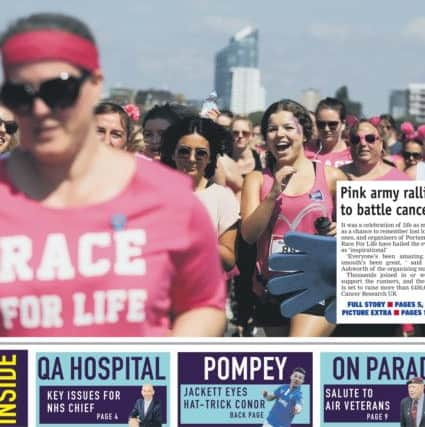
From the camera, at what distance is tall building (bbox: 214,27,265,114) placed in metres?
5.91

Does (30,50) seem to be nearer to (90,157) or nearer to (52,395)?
(90,157)

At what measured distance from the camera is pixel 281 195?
594cm

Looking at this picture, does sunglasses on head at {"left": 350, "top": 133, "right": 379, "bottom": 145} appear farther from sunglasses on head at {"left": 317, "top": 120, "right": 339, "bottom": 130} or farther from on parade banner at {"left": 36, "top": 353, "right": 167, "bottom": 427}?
on parade banner at {"left": 36, "top": 353, "right": 167, "bottom": 427}

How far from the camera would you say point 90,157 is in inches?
158

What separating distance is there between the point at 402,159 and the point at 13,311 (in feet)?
19.8

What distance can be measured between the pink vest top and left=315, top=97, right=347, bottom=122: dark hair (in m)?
2.46

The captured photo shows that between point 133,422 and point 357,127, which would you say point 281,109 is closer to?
point 357,127

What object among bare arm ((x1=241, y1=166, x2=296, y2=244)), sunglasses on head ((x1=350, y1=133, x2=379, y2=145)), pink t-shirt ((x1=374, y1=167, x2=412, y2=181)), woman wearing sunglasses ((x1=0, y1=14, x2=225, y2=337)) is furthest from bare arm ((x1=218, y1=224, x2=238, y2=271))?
sunglasses on head ((x1=350, y1=133, x2=379, y2=145))

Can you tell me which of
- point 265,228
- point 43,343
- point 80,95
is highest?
point 80,95

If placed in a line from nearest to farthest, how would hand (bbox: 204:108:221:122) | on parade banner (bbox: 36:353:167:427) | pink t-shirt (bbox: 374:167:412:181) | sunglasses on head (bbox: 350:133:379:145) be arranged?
on parade banner (bbox: 36:353:167:427) → hand (bbox: 204:108:221:122) → pink t-shirt (bbox: 374:167:412:181) → sunglasses on head (bbox: 350:133:379:145)

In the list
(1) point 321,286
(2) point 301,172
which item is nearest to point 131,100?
(2) point 301,172

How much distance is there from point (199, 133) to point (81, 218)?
48.4 inches

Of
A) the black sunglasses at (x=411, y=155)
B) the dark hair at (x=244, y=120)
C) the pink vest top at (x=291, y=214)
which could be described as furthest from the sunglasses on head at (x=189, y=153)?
the dark hair at (x=244, y=120)

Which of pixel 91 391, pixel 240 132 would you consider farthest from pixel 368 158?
pixel 240 132
